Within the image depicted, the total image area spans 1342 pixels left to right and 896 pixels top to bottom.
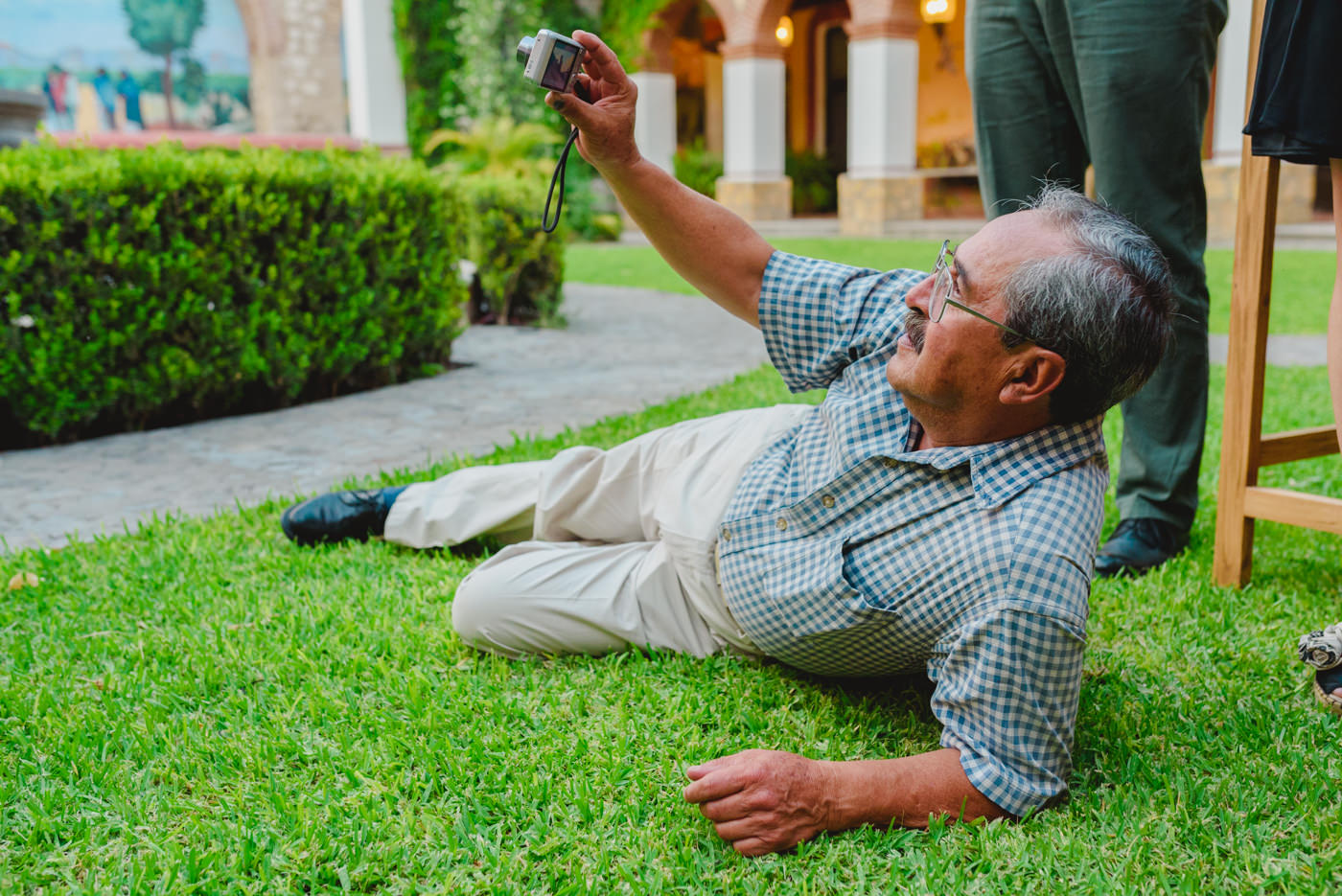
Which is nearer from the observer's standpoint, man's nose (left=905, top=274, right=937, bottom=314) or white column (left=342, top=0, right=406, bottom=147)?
man's nose (left=905, top=274, right=937, bottom=314)

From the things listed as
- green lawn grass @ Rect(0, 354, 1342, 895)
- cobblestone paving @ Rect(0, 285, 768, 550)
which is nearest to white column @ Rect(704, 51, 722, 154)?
cobblestone paving @ Rect(0, 285, 768, 550)

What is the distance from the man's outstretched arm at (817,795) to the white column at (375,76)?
18.3 meters

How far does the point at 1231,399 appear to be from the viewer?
8.57ft

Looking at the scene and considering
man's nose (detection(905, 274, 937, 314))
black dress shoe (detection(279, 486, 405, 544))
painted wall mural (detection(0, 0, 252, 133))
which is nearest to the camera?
man's nose (detection(905, 274, 937, 314))

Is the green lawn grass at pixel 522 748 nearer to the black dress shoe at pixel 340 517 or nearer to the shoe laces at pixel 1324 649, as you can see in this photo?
the shoe laces at pixel 1324 649

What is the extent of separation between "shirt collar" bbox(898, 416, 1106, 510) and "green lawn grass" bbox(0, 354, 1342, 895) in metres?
0.51

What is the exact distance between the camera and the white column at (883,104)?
16.8 meters

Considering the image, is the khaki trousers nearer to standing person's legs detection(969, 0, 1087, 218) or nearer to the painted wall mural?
standing person's legs detection(969, 0, 1087, 218)

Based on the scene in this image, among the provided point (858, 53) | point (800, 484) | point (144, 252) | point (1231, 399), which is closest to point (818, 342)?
point (800, 484)

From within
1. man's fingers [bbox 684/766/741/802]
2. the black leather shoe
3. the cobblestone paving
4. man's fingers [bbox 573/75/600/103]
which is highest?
man's fingers [bbox 573/75/600/103]

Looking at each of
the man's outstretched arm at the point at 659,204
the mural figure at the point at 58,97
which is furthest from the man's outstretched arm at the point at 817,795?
the mural figure at the point at 58,97

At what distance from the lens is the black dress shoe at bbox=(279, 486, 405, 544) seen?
9.88 ft

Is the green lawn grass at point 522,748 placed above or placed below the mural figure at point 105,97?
below

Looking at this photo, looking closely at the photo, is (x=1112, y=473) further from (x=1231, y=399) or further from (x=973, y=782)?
(x=973, y=782)
